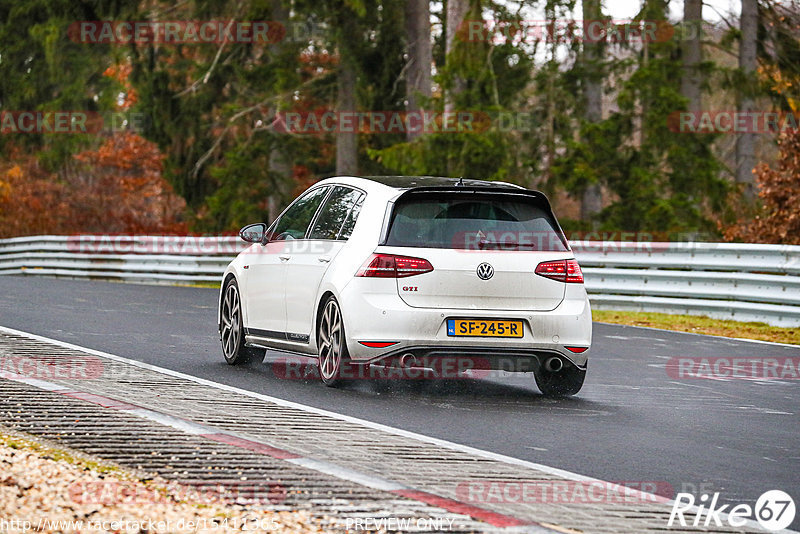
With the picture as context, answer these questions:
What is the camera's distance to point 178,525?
5.20 meters

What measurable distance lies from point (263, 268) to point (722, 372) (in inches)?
177

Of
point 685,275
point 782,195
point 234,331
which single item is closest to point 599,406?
point 234,331

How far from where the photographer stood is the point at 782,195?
2366cm

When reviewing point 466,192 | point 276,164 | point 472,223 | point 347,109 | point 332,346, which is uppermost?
point 347,109

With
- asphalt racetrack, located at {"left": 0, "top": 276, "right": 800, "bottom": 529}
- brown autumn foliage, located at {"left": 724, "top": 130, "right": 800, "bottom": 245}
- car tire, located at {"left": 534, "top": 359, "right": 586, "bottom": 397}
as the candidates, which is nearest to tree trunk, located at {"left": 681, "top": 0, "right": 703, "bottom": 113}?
brown autumn foliage, located at {"left": 724, "top": 130, "right": 800, "bottom": 245}

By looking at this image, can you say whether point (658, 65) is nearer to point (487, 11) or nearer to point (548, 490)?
point (487, 11)

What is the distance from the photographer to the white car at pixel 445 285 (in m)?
9.73

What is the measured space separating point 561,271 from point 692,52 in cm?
2728

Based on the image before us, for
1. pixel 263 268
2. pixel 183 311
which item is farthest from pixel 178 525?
pixel 183 311

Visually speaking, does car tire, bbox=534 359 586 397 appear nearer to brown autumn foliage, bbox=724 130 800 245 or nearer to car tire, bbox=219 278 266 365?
car tire, bbox=219 278 266 365

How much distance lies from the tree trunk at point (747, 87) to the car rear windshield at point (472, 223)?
2573 centimetres

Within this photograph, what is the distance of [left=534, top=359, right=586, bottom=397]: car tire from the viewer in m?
10.4

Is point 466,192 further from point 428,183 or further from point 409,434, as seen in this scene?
point 409,434

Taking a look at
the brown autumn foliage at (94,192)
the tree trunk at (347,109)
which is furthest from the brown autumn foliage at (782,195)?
the brown autumn foliage at (94,192)
